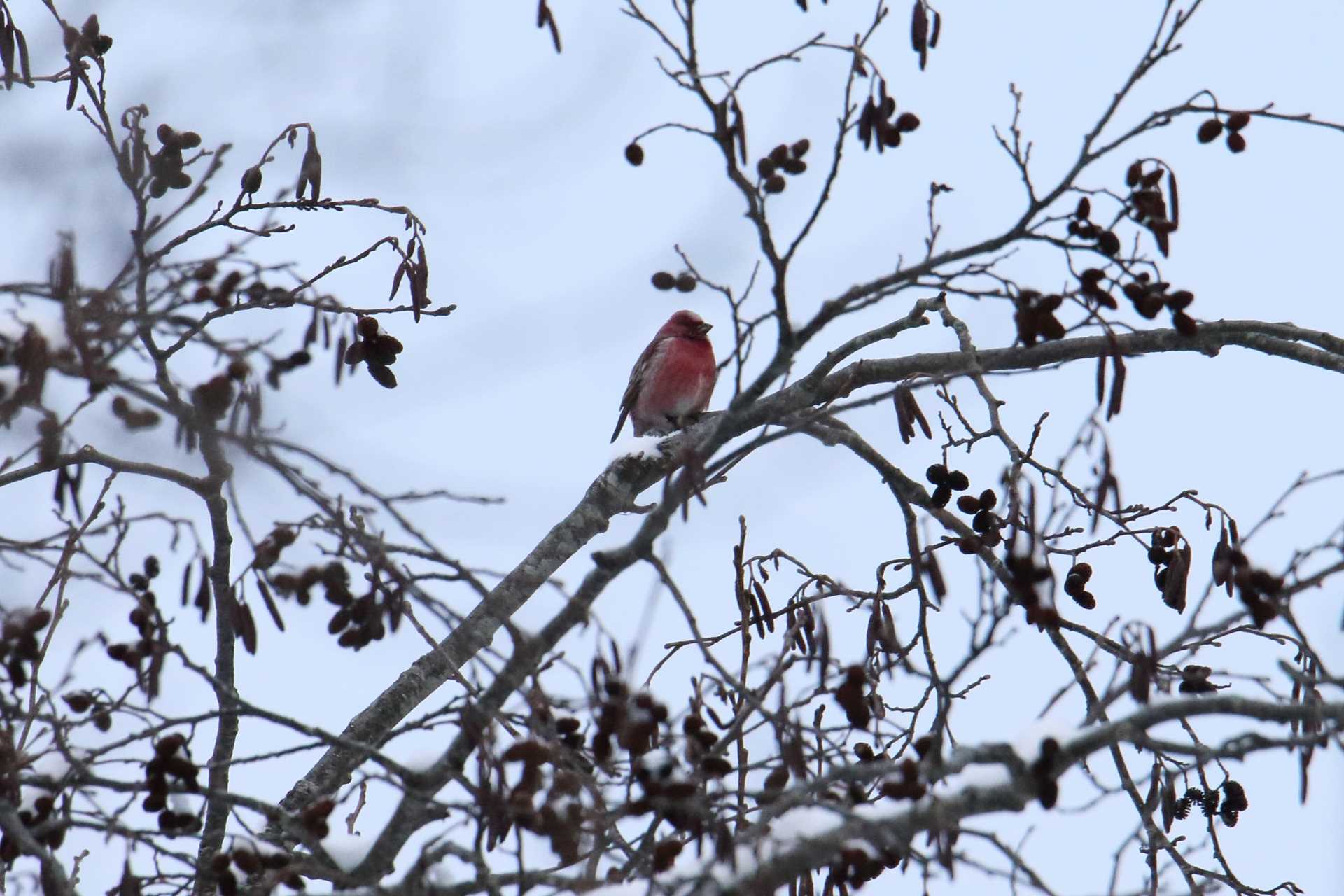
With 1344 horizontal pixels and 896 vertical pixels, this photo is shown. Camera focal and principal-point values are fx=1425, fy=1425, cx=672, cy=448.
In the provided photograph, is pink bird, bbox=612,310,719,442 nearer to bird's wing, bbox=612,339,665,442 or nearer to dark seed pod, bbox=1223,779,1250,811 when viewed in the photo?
bird's wing, bbox=612,339,665,442

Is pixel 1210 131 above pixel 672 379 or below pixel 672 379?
below

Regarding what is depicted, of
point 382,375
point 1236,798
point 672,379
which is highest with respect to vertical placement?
point 672,379

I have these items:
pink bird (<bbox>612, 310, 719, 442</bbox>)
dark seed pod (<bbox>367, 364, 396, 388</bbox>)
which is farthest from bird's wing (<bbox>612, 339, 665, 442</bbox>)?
dark seed pod (<bbox>367, 364, 396, 388</bbox>)

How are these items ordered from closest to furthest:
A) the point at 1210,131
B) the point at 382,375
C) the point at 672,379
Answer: the point at 1210,131, the point at 382,375, the point at 672,379

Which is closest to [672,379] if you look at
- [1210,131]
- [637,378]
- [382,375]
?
[637,378]

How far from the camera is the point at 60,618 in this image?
11.8ft

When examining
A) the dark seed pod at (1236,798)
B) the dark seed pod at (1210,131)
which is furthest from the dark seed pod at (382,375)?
the dark seed pod at (1236,798)

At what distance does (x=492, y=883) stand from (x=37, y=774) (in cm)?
100

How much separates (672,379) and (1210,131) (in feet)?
16.7

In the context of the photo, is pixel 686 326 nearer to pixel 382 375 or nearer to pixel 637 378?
pixel 637 378

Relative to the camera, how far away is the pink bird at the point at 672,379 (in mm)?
7969

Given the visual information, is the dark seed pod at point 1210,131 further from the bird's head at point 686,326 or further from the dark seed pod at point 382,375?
the bird's head at point 686,326

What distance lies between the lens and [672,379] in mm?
7973

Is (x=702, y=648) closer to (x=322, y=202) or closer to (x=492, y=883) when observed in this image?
(x=492, y=883)
